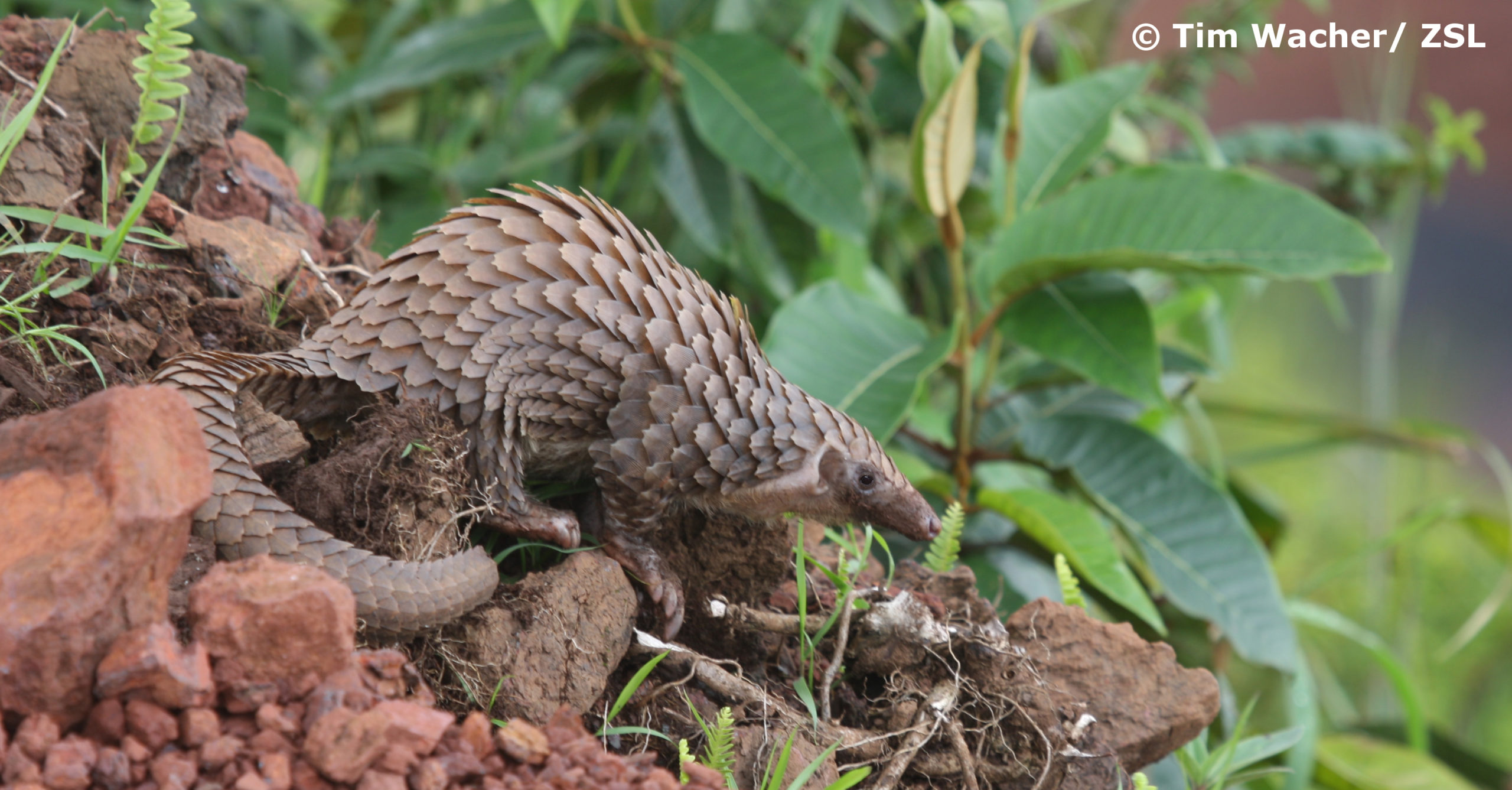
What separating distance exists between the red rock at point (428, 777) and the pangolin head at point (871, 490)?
502mm

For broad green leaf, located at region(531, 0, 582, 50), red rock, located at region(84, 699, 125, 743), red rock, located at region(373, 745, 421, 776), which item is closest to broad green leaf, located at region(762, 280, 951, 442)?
broad green leaf, located at region(531, 0, 582, 50)

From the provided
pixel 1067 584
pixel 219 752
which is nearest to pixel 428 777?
pixel 219 752

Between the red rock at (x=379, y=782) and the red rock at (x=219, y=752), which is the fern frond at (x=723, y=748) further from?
the red rock at (x=219, y=752)

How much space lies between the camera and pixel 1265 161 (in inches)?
135

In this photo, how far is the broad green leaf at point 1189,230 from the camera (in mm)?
1812

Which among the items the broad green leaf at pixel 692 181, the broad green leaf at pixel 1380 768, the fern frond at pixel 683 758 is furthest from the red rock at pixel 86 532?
the broad green leaf at pixel 1380 768

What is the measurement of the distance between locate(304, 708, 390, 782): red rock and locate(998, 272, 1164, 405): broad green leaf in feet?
4.85

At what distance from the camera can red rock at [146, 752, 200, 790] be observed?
30.1 inches

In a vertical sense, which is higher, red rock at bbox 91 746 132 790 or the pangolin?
the pangolin

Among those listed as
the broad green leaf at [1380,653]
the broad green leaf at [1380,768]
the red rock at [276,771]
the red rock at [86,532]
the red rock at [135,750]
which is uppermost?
the red rock at [86,532]

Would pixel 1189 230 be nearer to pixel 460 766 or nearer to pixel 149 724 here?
pixel 460 766

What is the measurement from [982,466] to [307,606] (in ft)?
5.71

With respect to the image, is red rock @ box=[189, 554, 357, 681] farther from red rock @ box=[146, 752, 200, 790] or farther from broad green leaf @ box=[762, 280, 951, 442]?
broad green leaf @ box=[762, 280, 951, 442]

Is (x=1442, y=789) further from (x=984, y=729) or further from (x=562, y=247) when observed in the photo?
(x=562, y=247)
